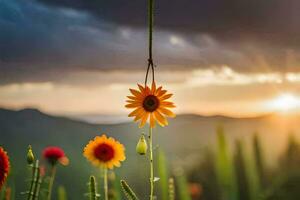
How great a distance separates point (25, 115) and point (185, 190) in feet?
2.20

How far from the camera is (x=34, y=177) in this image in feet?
2.90

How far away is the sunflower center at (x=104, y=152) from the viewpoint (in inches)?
46.3

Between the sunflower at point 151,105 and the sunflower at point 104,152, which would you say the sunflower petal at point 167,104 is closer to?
the sunflower at point 151,105

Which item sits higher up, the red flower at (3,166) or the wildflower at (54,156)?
the wildflower at (54,156)

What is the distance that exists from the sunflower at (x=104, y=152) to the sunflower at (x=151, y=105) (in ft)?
0.90

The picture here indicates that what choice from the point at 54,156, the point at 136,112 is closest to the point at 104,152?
the point at 54,156

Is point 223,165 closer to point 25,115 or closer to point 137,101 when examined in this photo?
point 137,101

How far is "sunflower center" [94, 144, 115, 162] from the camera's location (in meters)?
1.18

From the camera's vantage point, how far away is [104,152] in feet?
3.88

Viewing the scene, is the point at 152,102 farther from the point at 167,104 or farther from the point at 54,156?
the point at 54,156

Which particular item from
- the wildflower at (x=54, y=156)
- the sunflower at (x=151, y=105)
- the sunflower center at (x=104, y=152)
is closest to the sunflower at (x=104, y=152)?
the sunflower center at (x=104, y=152)

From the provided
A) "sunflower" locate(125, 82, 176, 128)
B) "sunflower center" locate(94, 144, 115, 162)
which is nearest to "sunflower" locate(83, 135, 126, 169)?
"sunflower center" locate(94, 144, 115, 162)

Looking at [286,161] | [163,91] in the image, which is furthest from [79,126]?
[163,91]

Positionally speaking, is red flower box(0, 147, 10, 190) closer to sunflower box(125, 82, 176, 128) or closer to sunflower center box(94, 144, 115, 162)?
sunflower box(125, 82, 176, 128)
